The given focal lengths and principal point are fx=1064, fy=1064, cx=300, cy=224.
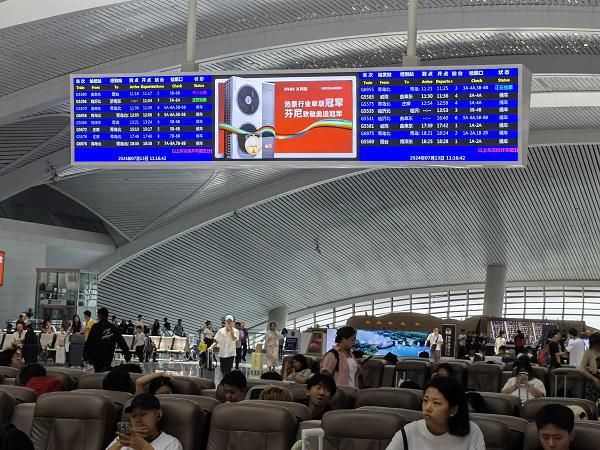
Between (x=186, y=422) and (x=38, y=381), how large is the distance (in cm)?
344

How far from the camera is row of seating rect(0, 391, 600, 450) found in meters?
7.43

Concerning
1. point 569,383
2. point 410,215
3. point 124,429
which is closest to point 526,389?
point 569,383

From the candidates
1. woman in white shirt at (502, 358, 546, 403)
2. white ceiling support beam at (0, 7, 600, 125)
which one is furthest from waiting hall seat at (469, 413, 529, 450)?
white ceiling support beam at (0, 7, 600, 125)

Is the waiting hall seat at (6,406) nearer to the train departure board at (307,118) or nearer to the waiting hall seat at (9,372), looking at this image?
the waiting hall seat at (9,372)

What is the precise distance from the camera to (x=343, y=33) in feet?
71.3

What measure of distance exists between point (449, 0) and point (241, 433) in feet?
47.8

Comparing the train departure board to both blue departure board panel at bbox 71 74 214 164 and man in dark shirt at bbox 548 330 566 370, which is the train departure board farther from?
man in dark shirt at bbox 548 330 566 370

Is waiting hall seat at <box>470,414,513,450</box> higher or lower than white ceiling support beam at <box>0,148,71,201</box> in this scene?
lower

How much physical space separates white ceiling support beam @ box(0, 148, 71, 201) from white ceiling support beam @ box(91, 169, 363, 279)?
946 cm

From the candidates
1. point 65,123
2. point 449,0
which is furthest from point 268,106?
point 65,123

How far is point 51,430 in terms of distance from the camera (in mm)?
8109

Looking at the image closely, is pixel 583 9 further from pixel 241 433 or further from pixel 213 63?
pixel 241 433

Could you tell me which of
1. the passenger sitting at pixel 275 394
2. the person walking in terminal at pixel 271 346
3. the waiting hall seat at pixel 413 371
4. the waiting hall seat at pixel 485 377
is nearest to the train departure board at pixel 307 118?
the passenger sitting at pixel 275 394

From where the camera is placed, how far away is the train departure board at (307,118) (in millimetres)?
12578
